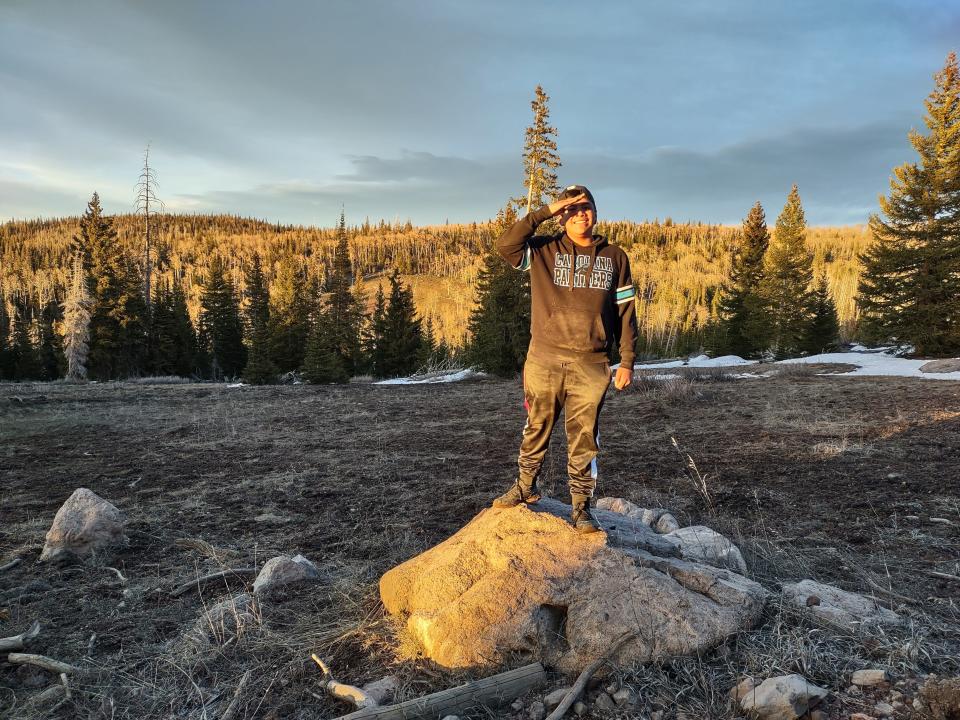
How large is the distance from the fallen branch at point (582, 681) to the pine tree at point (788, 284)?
1380 inches

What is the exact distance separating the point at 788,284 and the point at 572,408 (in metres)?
37.6

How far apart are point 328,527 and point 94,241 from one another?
4413 centimetres

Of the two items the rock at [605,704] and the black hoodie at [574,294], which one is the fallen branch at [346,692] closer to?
the rock at [605,704]

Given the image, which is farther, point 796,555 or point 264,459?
point 264,459

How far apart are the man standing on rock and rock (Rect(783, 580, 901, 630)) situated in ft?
4.39

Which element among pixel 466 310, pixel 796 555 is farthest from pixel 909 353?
pixel 466 310

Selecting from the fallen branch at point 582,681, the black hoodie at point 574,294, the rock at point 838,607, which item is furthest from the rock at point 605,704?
the black hoodie at point 574,294

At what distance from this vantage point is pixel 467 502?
6.90 m

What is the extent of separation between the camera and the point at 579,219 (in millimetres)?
3885

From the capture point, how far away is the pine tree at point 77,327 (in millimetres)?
32781

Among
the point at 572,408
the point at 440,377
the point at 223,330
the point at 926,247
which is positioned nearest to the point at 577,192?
the point at 572,408

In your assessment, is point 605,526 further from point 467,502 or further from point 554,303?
point 467,502

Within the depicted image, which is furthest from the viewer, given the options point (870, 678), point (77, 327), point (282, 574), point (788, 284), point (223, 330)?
point (223, 330)

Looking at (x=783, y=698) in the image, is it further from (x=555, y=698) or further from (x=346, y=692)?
(x=346, y=692)
